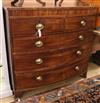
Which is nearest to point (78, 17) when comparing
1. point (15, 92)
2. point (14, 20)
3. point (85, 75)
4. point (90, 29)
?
point (90, 29)

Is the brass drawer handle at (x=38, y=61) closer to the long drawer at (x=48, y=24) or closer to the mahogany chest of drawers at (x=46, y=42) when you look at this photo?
the mahogany chest of drawers at (x=46, y=42)

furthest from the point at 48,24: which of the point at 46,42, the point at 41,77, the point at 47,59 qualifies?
the point at 41,77

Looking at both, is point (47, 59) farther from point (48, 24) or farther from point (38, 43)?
point (48, 24)

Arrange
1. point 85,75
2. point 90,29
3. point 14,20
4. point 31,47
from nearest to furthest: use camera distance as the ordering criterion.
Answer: point 14,20 → point 31,47 → point 90,29 → point 85,75

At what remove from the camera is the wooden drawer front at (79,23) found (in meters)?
1.67

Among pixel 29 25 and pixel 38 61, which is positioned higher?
pixel 29 25

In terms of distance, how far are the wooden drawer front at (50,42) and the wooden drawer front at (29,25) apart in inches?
2.2

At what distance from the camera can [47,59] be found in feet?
5.47

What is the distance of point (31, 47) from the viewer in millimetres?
1536

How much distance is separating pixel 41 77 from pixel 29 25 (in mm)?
567

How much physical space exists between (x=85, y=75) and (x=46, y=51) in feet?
2.70

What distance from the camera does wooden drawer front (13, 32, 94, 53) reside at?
1.48 metres

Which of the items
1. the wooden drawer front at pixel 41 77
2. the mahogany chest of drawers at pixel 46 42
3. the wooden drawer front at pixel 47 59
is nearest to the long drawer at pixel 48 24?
the mahogany chest of drawers at pixel 46 42

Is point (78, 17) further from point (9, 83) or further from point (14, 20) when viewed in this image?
point (9, 83)
